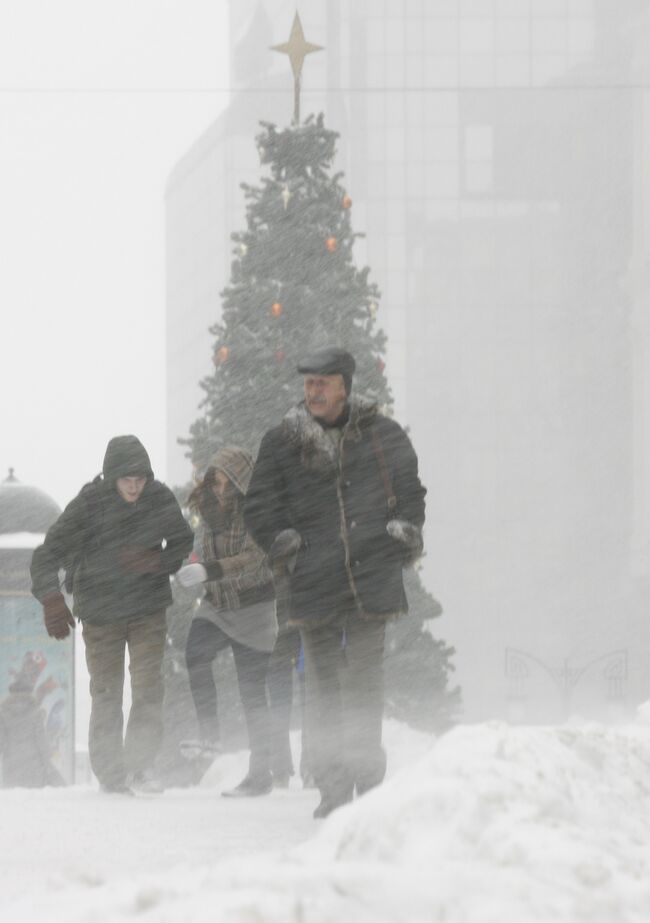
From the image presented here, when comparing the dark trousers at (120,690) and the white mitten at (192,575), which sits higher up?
the white mitten at (192,575)

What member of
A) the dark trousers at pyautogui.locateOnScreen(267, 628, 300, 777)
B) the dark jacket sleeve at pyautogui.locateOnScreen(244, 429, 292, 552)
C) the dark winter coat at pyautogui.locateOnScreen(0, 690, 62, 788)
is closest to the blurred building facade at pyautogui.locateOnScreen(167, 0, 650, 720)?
the dark winter coat at pyautogui.locateOnScreen(0, 690, 62, 788)

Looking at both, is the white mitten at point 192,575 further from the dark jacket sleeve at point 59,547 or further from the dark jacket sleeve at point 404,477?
the dark jacket sleeve at point 404,477

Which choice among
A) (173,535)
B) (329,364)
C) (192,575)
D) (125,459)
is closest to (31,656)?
(192,575)

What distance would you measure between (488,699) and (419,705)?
70582 mm

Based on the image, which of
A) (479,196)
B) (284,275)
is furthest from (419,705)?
(479,196)

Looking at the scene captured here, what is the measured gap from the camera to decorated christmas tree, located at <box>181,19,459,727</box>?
15.1m

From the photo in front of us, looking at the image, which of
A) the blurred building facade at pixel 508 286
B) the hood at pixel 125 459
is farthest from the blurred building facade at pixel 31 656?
the blurred building facade at pixel 508 286

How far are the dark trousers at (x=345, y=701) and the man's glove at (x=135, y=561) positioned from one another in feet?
5.00

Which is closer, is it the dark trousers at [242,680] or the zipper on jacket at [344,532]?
the zipper on jacket at [344,532]

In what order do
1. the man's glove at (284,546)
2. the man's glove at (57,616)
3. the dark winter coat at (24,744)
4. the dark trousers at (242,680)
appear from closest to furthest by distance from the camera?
the man's glove at (284,546) < the man's glove at (57,616) < the dark trousers at (242,680) < the dark winter coat at (24,744)

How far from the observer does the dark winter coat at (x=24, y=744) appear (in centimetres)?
1427

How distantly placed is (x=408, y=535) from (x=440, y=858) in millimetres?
2576

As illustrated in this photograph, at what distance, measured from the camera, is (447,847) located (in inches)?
140

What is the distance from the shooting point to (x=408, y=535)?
6.01 metres
